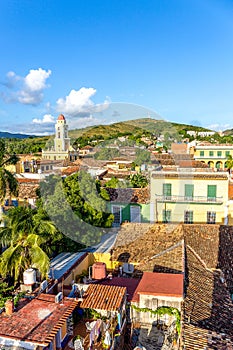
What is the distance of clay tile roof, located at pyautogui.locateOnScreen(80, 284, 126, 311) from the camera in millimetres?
8320

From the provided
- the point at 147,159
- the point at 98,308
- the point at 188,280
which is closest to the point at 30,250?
the point at 98,308

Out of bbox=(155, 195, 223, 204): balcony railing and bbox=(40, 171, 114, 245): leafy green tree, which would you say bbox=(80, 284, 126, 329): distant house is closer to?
bbox=(40, 171, 114, 245): leafy green tree

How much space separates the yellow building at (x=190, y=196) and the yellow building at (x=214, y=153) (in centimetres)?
2421

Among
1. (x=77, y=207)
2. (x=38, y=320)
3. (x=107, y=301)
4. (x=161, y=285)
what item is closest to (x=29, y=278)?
(x=38, y=320)

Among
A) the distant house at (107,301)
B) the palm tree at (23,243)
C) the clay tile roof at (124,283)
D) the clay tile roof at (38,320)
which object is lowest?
the clay tile roof at (124,283)

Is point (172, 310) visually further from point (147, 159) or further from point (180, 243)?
point (147, 159)

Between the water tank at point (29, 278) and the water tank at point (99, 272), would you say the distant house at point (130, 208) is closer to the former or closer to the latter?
the water tank at point (99, 272)

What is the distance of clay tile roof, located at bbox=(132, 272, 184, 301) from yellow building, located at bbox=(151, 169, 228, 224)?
1018cm

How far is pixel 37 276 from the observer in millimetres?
10227

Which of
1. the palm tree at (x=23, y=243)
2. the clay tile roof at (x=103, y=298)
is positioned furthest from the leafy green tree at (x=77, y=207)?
the clay tile roof at (x=103, y=298)

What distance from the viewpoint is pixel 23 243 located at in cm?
1080

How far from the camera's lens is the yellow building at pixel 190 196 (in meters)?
19.4

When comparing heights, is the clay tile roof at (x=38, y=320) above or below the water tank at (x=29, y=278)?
below

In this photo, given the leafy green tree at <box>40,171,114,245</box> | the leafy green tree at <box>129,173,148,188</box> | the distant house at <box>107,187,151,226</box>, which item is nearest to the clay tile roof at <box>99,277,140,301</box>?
the leafy green tree at <box>40,171,114,245</box>
